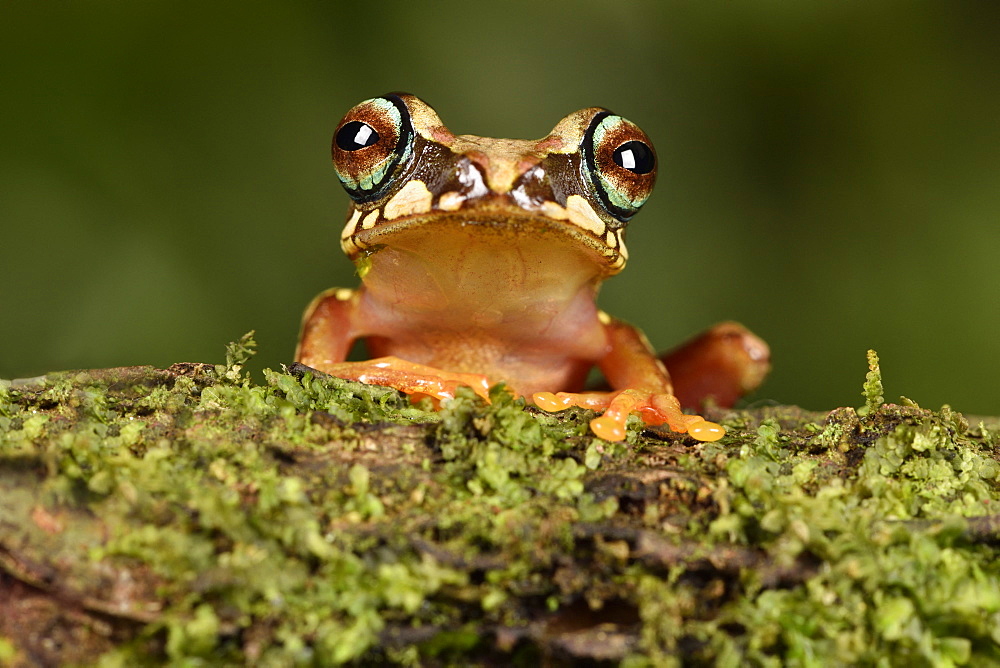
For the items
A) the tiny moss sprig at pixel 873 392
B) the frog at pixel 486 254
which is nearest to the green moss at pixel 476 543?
the tiny moss sprig at pixel 873 392

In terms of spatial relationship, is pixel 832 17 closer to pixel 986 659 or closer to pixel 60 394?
pixel 986 659

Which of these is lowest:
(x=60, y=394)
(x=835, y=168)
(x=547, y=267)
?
(x=60, y=394)

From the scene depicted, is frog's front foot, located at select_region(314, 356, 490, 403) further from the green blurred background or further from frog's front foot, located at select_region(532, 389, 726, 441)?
the green blurred background

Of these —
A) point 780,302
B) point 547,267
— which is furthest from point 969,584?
point 780,302

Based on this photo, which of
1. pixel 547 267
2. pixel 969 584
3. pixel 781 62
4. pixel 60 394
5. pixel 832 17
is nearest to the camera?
pixel 969 584

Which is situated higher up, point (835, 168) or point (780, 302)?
point (835, 168)

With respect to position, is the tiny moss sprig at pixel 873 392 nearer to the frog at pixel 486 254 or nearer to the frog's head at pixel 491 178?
the frog at pixel 486 254
